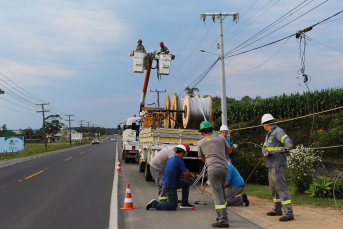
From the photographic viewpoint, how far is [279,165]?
7312 mm

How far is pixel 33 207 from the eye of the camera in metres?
9.35

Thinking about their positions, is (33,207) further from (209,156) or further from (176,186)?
(209,156)

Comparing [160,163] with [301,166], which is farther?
[301,166]

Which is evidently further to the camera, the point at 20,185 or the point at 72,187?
the point at 20,185

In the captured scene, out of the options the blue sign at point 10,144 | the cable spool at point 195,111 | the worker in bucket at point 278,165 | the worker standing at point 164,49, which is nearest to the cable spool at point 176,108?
the cable spool at point 195,111

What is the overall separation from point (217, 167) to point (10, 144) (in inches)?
1687

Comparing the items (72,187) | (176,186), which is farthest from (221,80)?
(176,186)

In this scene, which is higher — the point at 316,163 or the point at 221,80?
the point at 221,80

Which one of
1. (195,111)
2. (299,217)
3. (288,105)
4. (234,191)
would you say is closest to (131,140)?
(195,111)

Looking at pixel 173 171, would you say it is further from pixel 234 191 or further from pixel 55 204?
pixel 55 204

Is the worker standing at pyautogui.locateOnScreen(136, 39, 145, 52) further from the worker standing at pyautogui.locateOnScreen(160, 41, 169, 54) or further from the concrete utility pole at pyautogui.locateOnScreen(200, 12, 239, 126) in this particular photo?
the concrete utility pole at pyautogui.locateOnScreen(200, 12, 239, 126)

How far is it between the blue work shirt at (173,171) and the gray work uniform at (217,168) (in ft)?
4.76

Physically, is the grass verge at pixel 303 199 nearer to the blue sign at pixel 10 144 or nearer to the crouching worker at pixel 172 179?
the crouching worker at pixel 172 179

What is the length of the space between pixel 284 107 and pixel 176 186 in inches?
900
